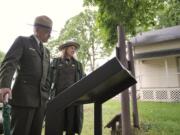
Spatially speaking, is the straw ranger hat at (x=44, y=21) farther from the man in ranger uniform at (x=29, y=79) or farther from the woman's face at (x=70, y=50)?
the woman's face at (x=70, y=50)

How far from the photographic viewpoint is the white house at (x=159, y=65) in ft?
64.1

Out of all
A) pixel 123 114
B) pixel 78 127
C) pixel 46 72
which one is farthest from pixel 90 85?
pixel 123 114

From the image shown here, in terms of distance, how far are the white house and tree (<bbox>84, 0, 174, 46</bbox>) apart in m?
12.2

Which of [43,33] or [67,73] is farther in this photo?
[67,73]

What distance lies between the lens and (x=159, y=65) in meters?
21.7

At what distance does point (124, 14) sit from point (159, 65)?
635 inches

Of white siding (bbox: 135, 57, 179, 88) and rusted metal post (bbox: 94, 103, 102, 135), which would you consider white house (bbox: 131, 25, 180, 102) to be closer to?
white siding (bbox: 135, 57, 179, 88)

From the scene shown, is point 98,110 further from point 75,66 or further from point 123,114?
point 123,114

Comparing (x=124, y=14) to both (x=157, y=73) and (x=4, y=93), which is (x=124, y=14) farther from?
(x=157, y=73)

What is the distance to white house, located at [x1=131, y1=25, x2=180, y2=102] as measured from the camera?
1953 centimetres

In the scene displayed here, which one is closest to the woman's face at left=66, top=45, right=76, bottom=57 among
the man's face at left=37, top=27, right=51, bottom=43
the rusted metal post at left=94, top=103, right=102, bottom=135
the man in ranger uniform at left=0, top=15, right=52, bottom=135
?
the man in ranger uniform at left=0, top=15, right=52, bottom=135

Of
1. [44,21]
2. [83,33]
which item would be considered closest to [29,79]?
[44,21]

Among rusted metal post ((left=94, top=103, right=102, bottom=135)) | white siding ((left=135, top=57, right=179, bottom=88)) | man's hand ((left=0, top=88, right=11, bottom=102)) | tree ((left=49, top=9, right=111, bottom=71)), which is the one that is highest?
tree ((left=49, top=9, right=111, bottom=71))

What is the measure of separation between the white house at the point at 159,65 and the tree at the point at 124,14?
481 inches
